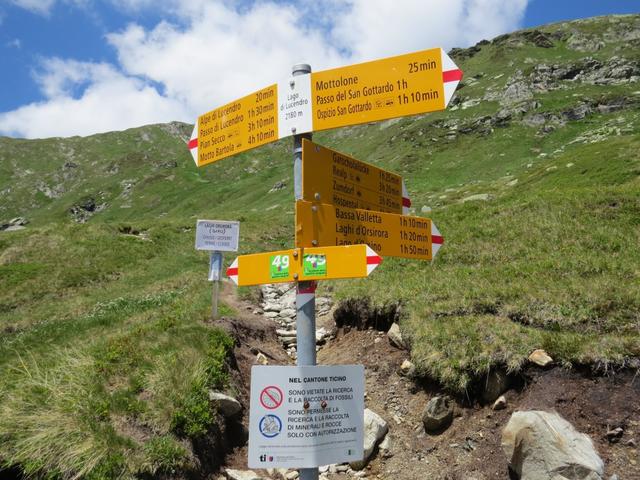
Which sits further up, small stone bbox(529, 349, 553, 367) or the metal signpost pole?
the metal signpost pole

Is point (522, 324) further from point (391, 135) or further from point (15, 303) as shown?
point (391, 135)

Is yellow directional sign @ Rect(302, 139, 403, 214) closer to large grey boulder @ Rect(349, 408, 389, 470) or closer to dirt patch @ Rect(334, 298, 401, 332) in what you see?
large grey boulder @ Rect(349, 408, 389, 470)

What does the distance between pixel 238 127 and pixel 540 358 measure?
5.63 meters

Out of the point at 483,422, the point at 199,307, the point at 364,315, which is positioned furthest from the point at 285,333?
the point at 483,422

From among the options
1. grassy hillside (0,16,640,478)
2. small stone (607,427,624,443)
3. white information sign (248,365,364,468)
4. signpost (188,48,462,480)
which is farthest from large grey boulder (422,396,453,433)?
white information sign (248,365,364,468)

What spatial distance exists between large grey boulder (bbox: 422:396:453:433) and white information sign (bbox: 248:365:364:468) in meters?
3.79

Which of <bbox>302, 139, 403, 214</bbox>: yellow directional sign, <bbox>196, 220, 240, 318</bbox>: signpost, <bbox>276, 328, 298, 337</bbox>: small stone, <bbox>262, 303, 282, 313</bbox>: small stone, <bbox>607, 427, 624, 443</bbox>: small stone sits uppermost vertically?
<bbox>196, 220, 240, 318</bbox>: signpost

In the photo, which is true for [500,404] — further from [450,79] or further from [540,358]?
[450,79]

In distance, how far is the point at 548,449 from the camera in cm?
580

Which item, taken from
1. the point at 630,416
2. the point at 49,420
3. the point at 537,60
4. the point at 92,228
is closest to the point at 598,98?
the point at 537,60

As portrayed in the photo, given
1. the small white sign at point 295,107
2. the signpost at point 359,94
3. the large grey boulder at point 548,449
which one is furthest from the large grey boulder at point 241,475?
the small white sign at point 295,107

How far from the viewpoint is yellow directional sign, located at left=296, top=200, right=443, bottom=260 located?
158 inches

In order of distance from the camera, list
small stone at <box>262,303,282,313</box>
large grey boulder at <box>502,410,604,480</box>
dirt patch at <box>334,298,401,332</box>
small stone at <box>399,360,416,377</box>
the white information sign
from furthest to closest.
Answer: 1. small stone at <box>262,303,282,313</box>
2. dirt patch at <box>334,298,401,332</box>
3. small stone at <box>399,360,416,377</box>
4. large grey boulder at <box>502,410,604,480</box>
5. the white information sign

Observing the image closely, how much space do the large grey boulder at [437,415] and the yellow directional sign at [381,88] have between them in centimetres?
487
